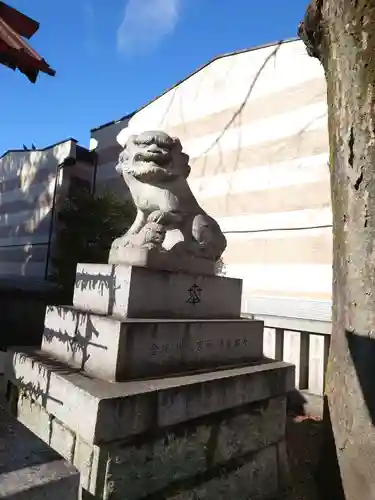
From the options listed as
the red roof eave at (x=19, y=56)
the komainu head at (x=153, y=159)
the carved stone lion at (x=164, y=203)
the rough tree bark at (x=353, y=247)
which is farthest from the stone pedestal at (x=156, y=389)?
the red roof eave at (x=19, y=56)

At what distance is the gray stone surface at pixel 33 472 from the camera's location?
1396mm

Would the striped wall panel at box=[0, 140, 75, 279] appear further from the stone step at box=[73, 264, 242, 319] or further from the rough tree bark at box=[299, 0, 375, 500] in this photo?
the rough tree bark at box=[299, 0, 375, 500]

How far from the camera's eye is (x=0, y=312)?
5.57 m

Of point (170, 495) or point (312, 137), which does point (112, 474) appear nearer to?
point (170, 495)

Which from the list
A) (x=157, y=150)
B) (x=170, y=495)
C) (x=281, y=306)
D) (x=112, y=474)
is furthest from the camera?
(x=281, y=306)

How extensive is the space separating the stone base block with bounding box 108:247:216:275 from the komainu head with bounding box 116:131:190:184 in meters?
0.79

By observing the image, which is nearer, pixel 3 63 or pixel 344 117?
pixel 344 117

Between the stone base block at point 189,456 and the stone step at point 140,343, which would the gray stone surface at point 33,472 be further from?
the stone step at point 140,343

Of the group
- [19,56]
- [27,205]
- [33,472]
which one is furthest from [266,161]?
[27,205]

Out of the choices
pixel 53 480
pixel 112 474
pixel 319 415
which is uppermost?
pixel 53 480

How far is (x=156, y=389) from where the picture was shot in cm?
235

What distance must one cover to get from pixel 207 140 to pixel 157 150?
545 centimetres

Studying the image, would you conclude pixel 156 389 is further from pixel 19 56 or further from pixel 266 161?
pixel 266 161

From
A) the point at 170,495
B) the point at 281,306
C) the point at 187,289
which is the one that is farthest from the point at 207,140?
the point at 170,495
